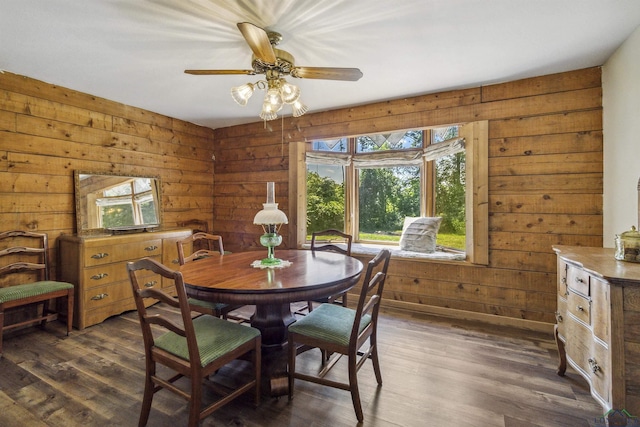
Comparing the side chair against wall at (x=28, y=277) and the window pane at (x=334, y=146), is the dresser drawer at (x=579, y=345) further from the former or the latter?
the side chair against wall at (x=28, y=277)

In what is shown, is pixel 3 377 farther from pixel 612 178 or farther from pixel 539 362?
pixel 612 178

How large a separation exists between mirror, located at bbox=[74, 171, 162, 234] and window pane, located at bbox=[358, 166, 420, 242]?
2.64 meters

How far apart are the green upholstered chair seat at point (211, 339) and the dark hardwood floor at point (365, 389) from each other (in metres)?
0.43

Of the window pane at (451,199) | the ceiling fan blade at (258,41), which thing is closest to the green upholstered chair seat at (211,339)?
the ceiling fan blade at (258,41)

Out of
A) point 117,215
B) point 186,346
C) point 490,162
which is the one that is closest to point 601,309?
point 490,162

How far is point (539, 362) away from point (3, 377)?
367 cm

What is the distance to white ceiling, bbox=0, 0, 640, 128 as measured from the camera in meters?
1.69

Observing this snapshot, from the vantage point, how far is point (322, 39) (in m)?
2.02

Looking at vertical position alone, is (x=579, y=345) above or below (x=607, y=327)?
below

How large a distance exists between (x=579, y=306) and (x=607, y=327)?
287 mm

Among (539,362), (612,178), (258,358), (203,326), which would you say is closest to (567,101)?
(612,178)

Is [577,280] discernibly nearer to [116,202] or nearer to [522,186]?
[522,186]

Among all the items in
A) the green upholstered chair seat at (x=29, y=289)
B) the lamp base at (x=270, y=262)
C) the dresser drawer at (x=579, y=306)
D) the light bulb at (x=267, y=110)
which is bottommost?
the green upholstered chair seat at (x=29, y=289)

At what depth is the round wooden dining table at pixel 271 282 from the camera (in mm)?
1519
